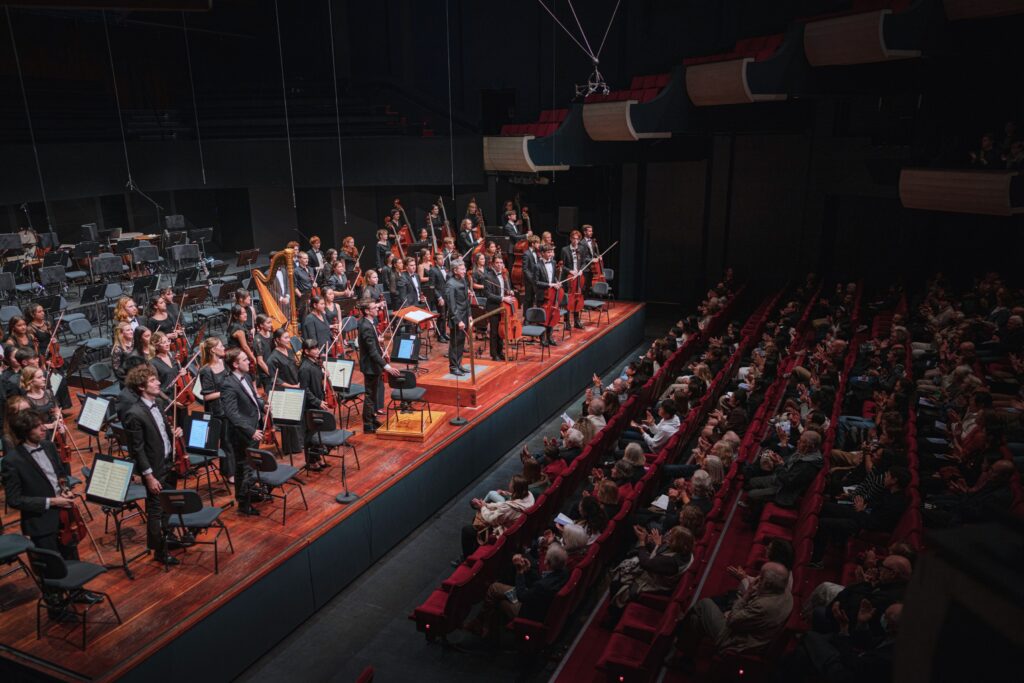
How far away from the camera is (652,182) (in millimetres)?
15367

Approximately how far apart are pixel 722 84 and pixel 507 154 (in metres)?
4.93

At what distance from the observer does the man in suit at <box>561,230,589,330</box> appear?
11.4 metres

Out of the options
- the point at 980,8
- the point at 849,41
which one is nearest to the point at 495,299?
the point at 849,41

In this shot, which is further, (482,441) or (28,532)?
(482,441)

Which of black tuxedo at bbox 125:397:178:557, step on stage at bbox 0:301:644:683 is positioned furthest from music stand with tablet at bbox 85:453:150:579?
→ step on stage at bbox 0:301:644:683

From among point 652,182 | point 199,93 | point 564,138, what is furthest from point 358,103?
point 652,182

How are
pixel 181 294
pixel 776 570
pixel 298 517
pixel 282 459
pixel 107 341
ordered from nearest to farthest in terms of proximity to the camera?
pixel 776 570, pixel 298 517, pixel 282 459, pixel 107 341, pixel 181 294

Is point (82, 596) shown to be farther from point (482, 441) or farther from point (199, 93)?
point (199, 93)

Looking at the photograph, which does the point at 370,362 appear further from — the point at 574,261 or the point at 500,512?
the point at 574,261

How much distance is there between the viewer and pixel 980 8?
748 centimetres

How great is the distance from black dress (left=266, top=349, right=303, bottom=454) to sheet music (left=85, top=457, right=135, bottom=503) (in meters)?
1.81

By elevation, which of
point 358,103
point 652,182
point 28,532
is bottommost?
point 28,532

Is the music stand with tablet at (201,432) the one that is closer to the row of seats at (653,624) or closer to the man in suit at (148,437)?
the man in suit at (148,437)

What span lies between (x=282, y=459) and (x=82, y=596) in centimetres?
232
